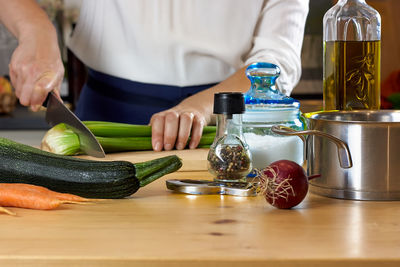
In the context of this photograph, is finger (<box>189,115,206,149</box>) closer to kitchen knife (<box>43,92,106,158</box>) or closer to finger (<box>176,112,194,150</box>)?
finger (<box>176,112,194,150</box>)

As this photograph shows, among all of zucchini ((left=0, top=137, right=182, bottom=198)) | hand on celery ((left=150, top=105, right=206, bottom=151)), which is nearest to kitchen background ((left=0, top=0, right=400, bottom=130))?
hand on celery ((left=150, top=105, right=206, bottom=151))

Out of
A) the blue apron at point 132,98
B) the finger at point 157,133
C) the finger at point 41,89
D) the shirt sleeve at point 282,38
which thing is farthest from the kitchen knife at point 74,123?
the shirt sleeve at point 282,38

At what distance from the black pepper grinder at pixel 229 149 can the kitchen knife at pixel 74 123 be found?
0.32 m

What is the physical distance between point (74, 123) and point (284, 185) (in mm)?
593

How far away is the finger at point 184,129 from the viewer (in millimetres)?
1338

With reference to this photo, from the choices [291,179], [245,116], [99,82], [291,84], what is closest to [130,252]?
[291,179]

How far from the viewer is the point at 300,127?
1.10 m

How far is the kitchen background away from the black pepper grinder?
184cm

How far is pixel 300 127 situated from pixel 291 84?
2.09 ft

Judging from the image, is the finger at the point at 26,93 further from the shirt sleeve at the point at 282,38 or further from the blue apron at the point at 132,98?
the shirt sleeve at the point at 282,38

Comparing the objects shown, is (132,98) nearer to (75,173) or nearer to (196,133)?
(196,133)

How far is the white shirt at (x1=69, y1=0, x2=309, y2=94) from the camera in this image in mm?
1750

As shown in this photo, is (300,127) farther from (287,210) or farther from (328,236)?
(328,236)

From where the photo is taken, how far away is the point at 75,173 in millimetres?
931
